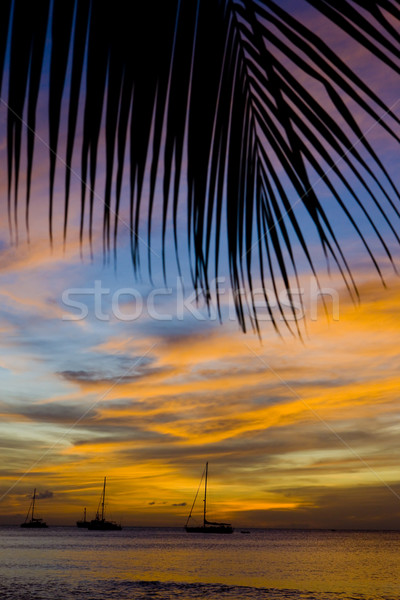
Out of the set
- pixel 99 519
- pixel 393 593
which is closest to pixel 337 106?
pixel 393 593

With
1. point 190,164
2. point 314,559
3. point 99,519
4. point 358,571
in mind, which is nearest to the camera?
point 190,164

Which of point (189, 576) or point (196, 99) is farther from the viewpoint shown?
point (189, 576)

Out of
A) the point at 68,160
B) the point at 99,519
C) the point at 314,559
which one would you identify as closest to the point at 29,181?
the point at 68,160

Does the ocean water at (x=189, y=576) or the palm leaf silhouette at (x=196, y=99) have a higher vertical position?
the palm leaf silhouette at (x=196, y=99)

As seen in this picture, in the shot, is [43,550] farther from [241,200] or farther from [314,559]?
[241,200]

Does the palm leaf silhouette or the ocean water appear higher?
the palm leaf silhouette

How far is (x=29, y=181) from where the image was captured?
2.74ft

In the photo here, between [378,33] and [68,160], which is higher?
[378,33]

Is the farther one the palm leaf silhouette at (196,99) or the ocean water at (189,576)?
the ocean water at (189,576)

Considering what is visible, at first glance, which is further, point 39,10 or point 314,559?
point 314,559

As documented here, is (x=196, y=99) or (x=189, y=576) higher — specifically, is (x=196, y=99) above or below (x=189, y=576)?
above

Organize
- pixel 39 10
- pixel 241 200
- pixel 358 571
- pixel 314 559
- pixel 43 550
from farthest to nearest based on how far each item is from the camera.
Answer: pixel 43 550 < pixel 314 559 < pixel 358 571 < pixel 241 200 < pixel 39 10

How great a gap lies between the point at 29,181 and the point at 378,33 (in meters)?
0.51

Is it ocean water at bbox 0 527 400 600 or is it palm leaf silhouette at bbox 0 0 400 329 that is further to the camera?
ocean water at bbox 0 527 400 600
